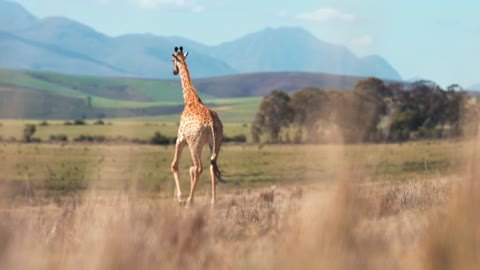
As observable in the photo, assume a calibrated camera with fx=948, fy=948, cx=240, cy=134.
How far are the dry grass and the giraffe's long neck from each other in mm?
8372

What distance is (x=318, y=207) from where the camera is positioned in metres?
7.73

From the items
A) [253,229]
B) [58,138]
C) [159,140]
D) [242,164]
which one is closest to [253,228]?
[253,229]

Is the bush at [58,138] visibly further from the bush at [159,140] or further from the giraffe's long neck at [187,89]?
the giraffe's long neck at [187,89]

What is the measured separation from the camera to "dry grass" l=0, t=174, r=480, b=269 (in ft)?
20.5

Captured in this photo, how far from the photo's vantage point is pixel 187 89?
18188 millimetres

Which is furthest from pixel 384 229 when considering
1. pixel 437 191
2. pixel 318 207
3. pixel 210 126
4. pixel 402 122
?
pixel 402 122

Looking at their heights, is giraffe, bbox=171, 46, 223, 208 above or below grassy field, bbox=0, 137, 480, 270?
above

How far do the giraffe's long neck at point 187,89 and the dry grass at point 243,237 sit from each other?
8.37m

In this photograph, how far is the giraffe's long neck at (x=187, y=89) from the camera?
17.7m

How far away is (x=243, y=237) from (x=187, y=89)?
9.64 metres

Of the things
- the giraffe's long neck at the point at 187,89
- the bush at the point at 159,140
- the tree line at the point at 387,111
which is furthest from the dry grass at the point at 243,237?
the bush at the point at 159,140

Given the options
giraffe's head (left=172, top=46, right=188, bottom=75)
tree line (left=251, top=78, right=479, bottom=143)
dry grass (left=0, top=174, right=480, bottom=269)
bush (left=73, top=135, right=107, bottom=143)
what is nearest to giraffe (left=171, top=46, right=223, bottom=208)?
giraffe's head (left=172, top=46, right=188, bottom=75)

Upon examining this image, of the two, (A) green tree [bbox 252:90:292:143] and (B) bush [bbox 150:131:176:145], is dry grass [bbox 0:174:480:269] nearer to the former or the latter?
(B) bush [bbox 150:131:176:145]

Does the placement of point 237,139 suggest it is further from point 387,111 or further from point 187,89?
point 187,89
